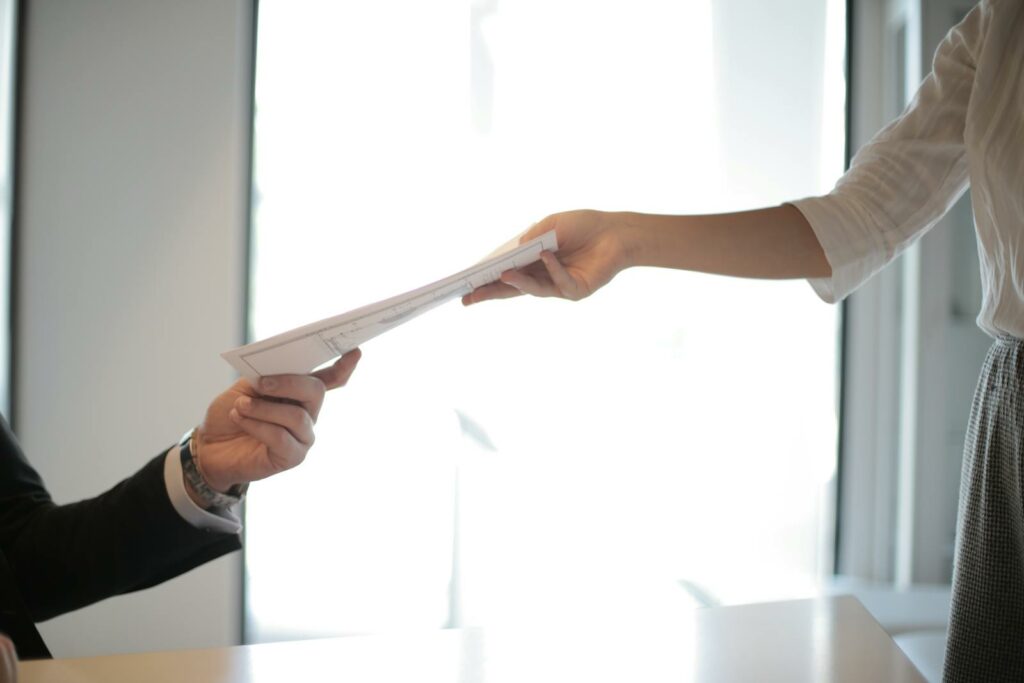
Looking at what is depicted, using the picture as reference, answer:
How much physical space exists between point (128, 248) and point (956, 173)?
2.39 metres

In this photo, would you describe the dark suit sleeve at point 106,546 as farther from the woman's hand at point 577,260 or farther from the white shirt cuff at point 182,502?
the woman's hand at point 577,260

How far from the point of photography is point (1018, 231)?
2.54 feet

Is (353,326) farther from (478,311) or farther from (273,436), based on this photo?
(478,311)

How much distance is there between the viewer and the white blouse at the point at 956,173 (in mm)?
794

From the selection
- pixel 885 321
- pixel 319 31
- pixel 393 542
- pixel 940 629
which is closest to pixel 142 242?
pixel 319 31

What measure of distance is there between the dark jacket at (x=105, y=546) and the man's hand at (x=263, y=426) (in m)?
0.07

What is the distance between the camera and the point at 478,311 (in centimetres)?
267

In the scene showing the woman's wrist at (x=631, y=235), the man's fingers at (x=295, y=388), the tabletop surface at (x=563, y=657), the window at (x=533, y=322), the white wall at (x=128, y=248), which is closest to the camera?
the tabletop surface at (x=563, y=657)

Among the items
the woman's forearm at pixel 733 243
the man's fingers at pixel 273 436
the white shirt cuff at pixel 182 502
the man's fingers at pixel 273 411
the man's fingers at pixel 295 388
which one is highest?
the woman's forearm at pixel 733 243

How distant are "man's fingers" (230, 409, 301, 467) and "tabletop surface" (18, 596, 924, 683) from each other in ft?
0.81

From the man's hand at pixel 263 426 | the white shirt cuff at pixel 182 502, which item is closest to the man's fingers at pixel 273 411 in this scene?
the man's hand at pixel 263 426

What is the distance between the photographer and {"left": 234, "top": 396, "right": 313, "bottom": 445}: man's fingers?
94cm

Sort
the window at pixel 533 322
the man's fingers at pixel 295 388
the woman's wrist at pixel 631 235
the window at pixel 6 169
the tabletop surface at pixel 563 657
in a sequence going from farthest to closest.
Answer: the window at pixel 533 322
the window at pixel 6 169
the woman's wrist at pixel 631 235
the man's fingers at pixel 295 388
the tabletop surface at pixel 563 657

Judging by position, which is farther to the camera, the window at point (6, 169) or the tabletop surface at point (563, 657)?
the window at point (6, 169)
